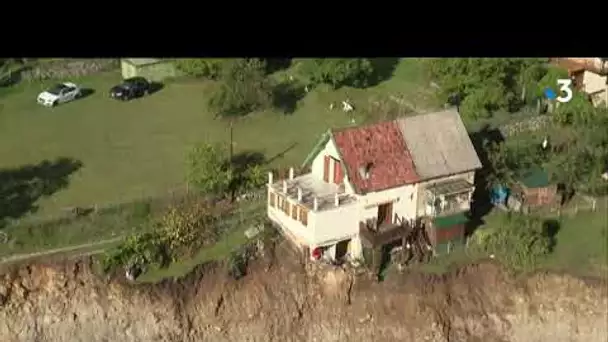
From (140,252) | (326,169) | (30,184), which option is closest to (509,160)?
(326,169)

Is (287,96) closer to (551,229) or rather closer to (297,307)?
(297,307)

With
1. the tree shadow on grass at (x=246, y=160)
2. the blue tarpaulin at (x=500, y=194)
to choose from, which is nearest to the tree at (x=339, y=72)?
the tree shadow on grass at (x=246, y=160)

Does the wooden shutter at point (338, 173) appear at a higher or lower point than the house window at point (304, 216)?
higher

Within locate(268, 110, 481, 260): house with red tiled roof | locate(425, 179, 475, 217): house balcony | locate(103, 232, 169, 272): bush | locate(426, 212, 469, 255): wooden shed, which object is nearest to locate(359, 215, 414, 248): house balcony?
locate(268, 110, 481, 260): house with red tiled roof

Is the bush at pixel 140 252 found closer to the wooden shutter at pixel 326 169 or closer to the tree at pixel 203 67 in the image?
the wooden shutter at pixel 326 169

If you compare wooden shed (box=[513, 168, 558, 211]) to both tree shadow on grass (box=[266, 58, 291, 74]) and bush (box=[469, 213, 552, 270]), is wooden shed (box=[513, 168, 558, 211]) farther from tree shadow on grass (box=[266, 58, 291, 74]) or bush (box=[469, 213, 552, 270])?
tree shadow on grass (box=[266, 58, 291, 74])
